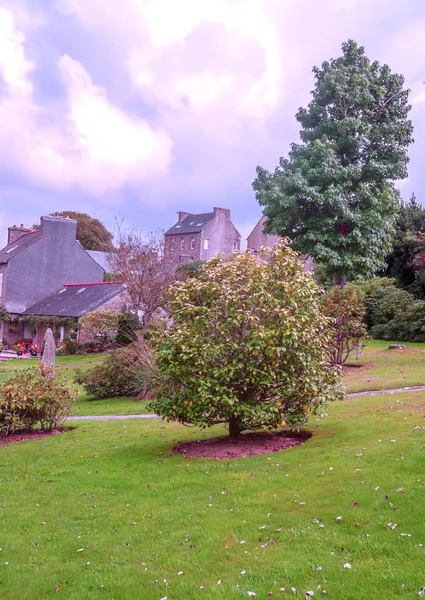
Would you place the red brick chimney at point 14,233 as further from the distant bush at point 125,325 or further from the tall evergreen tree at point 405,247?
the tall evergreen tree at point 405,247

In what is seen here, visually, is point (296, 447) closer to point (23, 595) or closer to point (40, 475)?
point (40, 475)

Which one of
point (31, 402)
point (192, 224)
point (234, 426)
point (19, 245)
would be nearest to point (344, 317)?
point (234, 426)

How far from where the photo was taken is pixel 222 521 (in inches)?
261

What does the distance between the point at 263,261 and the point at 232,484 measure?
5241 mm

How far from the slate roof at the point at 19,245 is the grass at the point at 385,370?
33.6 metres

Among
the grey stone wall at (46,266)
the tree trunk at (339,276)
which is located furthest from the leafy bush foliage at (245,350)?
the grey stone wall at (46,266)

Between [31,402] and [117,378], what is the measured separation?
24.4ft

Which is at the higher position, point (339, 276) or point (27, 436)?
point (339, 276)

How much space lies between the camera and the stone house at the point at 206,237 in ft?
240

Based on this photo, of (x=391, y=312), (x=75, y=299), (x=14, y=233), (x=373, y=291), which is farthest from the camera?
(x=14, y=233)

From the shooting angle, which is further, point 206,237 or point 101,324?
point 206,237

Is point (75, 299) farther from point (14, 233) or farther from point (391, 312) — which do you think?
point (391, 312)

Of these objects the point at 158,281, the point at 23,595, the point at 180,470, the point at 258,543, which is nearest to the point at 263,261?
the point at 180,470

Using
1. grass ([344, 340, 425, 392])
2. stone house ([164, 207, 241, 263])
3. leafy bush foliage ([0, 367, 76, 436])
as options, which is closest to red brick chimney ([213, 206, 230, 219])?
stone house ([164, 207, 241, 263])
